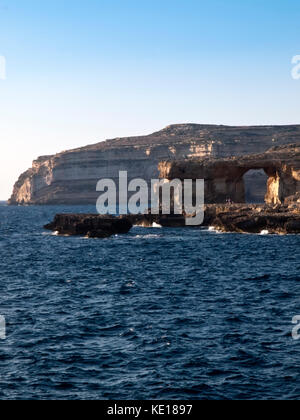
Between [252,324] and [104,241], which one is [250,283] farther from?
[104,241]

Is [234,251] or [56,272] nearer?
[56,272]

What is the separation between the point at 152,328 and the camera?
26.2 m

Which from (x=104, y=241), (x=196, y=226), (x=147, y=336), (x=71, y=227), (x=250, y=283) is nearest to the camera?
(x=147, y=336)

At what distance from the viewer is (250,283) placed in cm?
3709

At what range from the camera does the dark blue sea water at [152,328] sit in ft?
63.7

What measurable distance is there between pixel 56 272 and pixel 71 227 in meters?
31.1

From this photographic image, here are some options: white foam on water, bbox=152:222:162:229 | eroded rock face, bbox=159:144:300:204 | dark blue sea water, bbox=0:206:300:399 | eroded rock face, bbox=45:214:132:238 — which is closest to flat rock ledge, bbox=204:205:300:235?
white foam on water, bbox=152:222:162:229

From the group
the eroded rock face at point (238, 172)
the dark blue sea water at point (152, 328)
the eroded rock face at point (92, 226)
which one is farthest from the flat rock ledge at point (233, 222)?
the dark blue sea water at point (152, 328)

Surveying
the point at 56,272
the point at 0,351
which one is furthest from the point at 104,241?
the point at 0,351

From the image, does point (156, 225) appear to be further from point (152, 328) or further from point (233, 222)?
point (152, 328)

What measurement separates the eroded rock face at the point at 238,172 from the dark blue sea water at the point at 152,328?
41.9 m

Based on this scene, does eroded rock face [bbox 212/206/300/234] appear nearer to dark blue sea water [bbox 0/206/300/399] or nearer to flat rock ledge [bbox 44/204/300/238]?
flat rock ledge [bbox 44/204/300/238]

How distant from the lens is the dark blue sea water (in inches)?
764

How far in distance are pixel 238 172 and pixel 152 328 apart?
251ft
